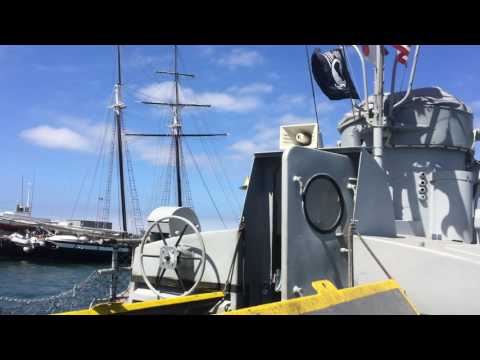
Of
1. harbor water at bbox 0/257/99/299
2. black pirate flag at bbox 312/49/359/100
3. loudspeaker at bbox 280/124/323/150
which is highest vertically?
black pirate flag at bbox 312/49/359/100

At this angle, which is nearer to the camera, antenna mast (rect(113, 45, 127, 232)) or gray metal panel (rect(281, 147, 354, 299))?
gray metal panel (rect(281, 147, 354, 299))

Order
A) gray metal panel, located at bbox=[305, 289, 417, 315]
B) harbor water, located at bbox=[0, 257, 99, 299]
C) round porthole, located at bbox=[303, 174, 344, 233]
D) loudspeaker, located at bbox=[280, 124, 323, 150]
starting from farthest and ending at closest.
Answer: harbor water, located at bbox=[0, 257, 99, 299]
loudspeaker, located at bbox=[280, 124, 323, 150]
round porthole, located at bbox=[303, 174, 344, 233]
gray metal panel, located at bbox=[305, 289, 417, 315]

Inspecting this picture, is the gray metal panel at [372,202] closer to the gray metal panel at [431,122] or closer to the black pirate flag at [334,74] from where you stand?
the gray metal panel at [431,122]

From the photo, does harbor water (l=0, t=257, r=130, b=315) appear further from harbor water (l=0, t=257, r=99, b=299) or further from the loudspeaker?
the loudspeaker

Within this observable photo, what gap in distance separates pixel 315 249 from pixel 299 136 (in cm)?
212

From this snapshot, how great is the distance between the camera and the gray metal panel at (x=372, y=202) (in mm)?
5738

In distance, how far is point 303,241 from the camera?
5051 mm

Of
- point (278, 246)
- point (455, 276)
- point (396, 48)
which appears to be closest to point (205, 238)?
point (278, 246)

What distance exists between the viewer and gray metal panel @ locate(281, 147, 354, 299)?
15.9ft

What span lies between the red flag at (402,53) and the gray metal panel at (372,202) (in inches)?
211

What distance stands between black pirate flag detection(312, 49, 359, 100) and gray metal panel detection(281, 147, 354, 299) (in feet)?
16.4

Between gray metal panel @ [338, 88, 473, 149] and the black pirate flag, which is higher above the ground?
the black pirate flag

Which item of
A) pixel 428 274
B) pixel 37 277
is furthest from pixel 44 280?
pixel 428 274

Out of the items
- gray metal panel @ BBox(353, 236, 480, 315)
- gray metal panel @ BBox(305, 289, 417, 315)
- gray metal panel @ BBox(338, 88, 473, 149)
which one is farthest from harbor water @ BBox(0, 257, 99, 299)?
gray metal panel @ BBox(305, 289, 417, 315)
